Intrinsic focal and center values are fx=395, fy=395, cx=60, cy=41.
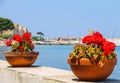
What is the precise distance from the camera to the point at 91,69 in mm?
3633

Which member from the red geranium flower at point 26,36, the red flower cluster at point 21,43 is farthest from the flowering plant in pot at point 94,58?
the red geranium flower at point 26,36

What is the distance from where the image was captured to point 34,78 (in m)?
4.32

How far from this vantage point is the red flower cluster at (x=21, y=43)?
18.2ft

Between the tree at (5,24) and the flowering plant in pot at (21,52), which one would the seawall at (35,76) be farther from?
the tree at (5,24)

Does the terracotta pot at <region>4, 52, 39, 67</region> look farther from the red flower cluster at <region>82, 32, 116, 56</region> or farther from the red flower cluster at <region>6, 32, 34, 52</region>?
the red flower cluster at <region>82, 32, 116, 56</region>

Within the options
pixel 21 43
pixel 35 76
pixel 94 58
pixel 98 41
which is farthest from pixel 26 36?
pixel 94 58

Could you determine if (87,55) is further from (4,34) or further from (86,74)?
(4,34)

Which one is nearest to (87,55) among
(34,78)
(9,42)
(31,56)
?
(34,78)

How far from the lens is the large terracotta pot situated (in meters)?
3.63

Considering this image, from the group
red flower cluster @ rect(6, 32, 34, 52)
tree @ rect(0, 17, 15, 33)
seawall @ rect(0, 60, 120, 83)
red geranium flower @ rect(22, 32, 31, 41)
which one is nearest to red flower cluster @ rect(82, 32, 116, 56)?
seawall @ rect(0, 60, 120, 83)

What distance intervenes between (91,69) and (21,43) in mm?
2233

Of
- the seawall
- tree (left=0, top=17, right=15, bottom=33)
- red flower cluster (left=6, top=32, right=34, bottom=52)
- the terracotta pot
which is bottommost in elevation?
the seawall

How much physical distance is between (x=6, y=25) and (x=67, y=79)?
121340mm

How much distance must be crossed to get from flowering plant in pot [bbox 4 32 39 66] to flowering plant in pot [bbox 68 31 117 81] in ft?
5.42
